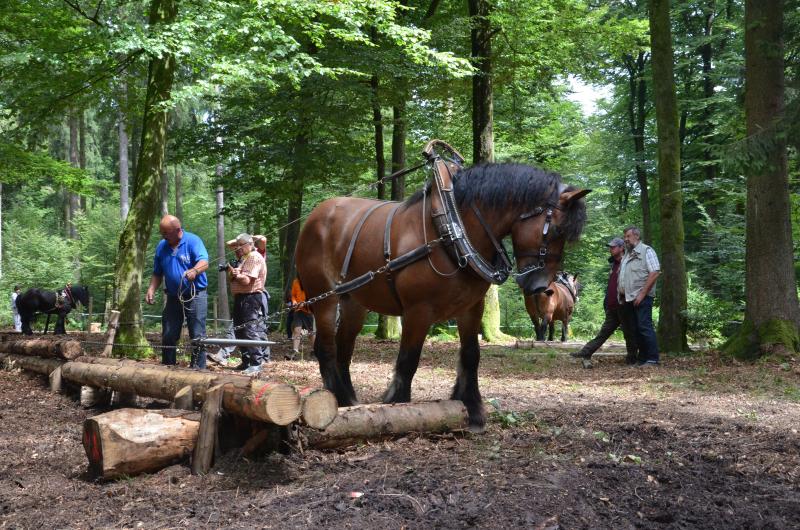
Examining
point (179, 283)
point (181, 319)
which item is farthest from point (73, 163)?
point (179, 283)

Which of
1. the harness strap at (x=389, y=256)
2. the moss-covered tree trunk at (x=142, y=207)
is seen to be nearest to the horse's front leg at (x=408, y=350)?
the harness strap at (x=389, y=256)

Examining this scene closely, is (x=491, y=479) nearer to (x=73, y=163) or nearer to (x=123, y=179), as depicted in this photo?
(x=123, y=179)

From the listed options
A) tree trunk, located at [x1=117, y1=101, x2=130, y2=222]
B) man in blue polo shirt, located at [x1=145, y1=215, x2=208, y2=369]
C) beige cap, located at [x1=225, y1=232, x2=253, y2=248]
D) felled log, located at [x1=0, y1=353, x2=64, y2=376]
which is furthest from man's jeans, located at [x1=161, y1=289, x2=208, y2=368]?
tree trunk, located at [x1=117, y1=101, x2=130, y2=222]

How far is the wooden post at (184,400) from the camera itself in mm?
5332

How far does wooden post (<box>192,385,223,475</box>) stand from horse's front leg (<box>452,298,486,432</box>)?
6.10 ft

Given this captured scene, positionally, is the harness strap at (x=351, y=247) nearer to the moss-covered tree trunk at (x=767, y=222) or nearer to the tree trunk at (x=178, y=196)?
the moss-covered tree trunk at (x=767, y=222)

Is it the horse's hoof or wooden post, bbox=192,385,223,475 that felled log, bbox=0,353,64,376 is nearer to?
wooden post, bbox=192,385,223,475

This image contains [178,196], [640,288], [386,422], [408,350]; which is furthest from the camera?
[178,196]

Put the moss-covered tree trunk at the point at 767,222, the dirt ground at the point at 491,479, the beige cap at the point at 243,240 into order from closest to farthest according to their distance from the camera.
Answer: the dirt ground at the point at 491,479, the beige cap at the point at 243,240, the moss-covered tree trunk at the point at 767,222

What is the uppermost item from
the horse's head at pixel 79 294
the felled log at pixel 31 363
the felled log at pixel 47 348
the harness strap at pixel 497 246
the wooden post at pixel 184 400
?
the harness strap at pixel 497 246

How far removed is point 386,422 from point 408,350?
1.98 ft

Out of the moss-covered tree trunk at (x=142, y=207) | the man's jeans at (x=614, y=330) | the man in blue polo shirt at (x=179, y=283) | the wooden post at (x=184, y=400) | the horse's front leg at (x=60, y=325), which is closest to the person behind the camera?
the wooden post at (x=184, y=400)

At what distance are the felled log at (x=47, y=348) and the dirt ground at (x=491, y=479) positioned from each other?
1632mm

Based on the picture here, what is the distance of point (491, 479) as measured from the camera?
409 cm
